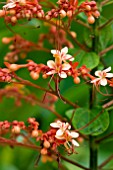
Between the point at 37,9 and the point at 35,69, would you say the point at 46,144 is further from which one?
the point at 37,9

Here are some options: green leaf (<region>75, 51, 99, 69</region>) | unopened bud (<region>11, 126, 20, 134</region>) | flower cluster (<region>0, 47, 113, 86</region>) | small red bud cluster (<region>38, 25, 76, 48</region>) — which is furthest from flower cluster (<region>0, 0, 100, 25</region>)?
small red bud cluster (<region>38, 25, 76, 48</region>)

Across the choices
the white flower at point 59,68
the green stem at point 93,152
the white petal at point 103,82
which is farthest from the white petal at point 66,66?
the green stem at point 93,152

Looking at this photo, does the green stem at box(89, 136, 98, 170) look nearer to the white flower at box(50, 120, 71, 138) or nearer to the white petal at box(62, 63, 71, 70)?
the white flower at box(50, 120, 71, 138)

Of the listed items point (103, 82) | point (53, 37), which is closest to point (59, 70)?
point (103, 82)

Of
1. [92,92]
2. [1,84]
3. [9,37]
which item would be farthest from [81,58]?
[1,84]

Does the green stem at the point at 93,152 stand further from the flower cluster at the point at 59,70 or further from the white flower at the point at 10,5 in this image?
the white flower at the point at 10,5

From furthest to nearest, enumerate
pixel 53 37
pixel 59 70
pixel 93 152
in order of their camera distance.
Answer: pixel 53 37, pixel 93 152, pixel 59 70
